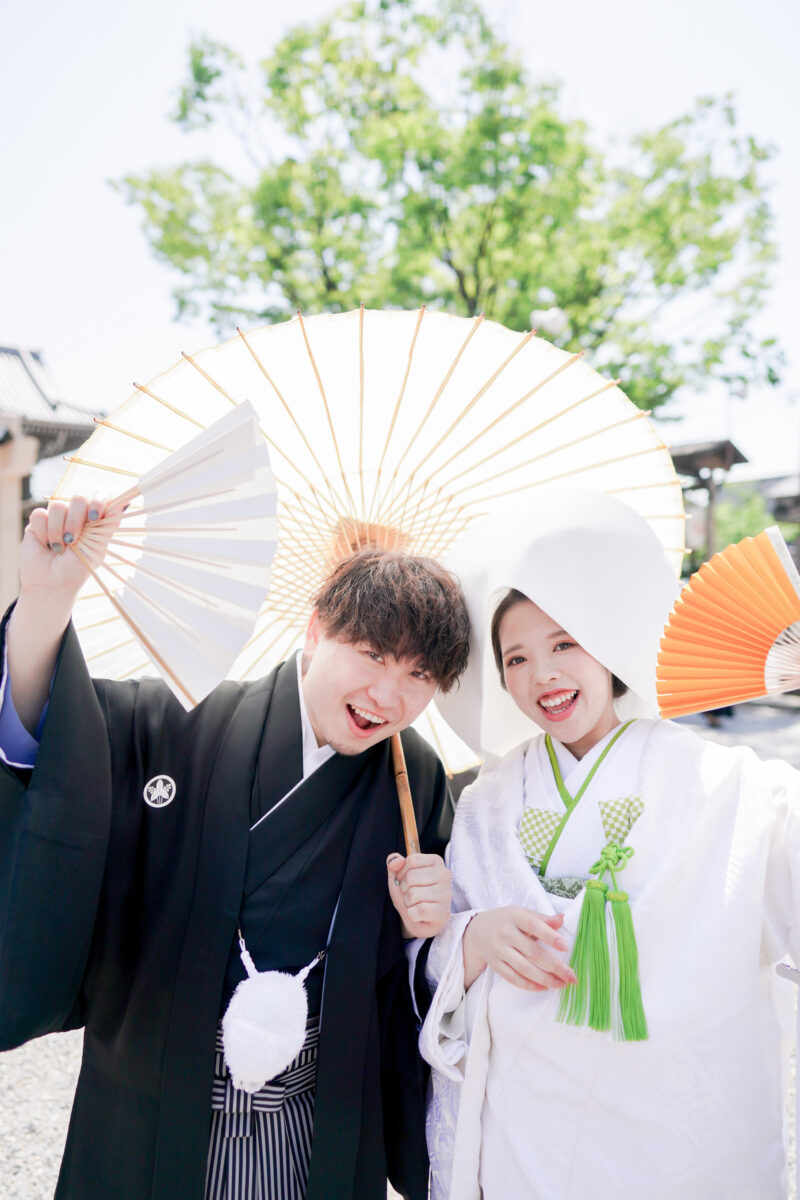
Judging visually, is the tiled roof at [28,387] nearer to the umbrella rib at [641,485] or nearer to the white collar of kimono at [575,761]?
the umbrella rib at [641,485]

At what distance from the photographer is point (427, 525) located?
7.32ft

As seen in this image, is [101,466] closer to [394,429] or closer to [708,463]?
[394,429]

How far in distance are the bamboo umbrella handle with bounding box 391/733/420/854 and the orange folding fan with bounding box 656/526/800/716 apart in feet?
2.27

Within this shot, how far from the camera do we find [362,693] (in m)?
1.91

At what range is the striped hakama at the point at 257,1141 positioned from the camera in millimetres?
1807

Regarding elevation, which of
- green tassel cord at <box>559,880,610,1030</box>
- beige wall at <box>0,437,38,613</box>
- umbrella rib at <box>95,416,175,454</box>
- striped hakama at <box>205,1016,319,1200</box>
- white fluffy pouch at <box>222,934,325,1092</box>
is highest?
beige wall at <box>0,437,38,613</box>

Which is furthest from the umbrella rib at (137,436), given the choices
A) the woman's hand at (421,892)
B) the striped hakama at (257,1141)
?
the striped hakama at (257,1141)

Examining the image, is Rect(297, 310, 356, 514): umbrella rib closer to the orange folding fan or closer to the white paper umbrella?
the white paper umbrella

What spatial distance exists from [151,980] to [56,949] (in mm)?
301

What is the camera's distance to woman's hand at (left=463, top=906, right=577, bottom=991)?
1.63 meters

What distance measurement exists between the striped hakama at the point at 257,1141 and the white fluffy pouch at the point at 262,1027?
0.11m

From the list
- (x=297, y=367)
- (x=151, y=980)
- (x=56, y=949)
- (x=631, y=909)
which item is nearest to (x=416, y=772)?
(x=631, y=909)

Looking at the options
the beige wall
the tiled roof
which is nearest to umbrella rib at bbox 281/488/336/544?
the beige wall

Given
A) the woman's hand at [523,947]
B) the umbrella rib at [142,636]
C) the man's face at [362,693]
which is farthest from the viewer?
the man's face at [362,693]
